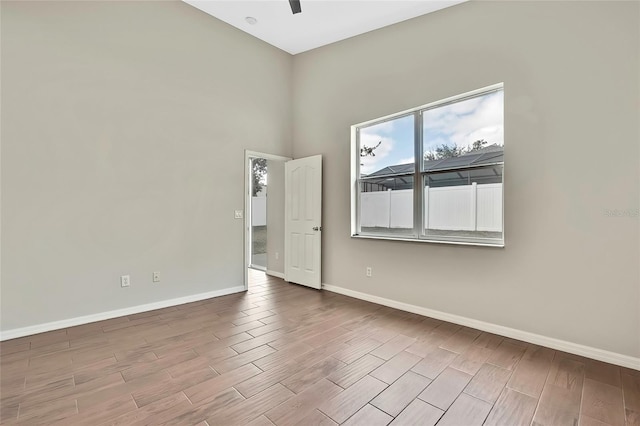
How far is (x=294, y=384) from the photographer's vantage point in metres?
2.06

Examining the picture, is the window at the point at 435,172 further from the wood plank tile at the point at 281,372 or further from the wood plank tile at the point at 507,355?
the wood plank tile at the point at 281,372

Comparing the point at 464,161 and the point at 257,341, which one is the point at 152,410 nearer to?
the point at 257,341

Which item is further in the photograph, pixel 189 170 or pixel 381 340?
pixel 189 170

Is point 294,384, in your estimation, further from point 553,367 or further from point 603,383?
point 603,383

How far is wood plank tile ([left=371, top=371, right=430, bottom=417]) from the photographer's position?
1.83m

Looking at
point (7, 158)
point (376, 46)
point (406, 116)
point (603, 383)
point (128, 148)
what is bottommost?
point (603, 383)

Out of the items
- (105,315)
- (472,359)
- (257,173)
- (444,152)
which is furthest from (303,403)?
(257,173)

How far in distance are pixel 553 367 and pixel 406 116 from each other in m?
2.94

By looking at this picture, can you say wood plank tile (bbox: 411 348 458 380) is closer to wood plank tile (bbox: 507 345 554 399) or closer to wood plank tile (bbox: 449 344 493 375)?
wood plank tile (bbox: 449 344 493 375)

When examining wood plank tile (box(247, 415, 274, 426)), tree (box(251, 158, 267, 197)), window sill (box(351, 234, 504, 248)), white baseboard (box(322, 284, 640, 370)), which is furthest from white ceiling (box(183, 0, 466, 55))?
wood plank tile (box(247, 415, 274, 426))

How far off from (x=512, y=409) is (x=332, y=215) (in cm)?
309

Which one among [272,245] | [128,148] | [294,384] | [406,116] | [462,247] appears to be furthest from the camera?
[272,245]

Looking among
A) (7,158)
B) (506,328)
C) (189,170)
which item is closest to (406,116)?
(506,328)

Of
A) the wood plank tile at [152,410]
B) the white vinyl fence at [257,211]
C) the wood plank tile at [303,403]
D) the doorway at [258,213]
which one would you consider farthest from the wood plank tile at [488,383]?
the white vinyl fence at [257,211]
